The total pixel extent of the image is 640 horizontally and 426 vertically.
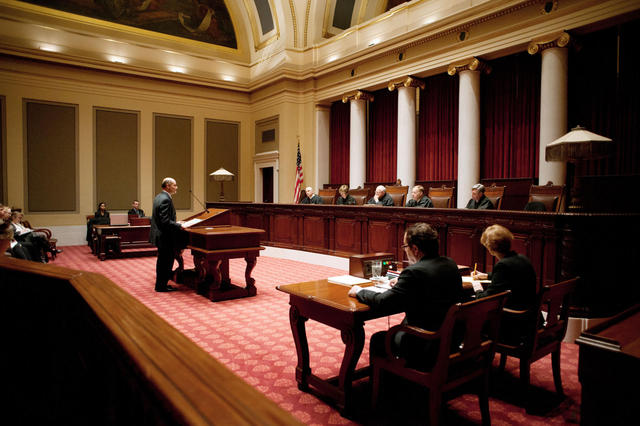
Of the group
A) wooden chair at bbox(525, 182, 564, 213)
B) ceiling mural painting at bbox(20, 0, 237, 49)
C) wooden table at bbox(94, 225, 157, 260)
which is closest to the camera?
wooden chair at bbox(525, 182, 564, 213)

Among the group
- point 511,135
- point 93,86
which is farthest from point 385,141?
point 93,86

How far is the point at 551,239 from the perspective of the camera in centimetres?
445

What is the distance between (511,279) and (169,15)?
13517mm

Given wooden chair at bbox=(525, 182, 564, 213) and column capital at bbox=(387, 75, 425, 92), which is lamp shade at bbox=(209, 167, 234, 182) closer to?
column capital at bbox=(387, 75, 425, 92)

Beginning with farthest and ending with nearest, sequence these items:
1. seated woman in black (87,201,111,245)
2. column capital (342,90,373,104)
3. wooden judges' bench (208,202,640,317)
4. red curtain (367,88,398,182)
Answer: red curtain (367,88,398,182) < column capital (342,90,373,104) < seated woman in black (87,201,111,245) < wooden judges' bench (208,202,640,317)

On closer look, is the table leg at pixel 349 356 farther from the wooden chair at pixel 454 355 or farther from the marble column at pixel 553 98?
the marble column at pixel 553 98

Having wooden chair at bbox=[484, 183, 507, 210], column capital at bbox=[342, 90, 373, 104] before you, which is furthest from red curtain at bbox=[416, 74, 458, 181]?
wooden chair at bbox=[484, 183, 507, 210]

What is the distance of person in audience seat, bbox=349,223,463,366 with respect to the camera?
2289 mm

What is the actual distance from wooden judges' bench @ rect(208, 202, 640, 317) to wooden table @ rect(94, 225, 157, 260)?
477cm

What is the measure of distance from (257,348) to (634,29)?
8.14 m

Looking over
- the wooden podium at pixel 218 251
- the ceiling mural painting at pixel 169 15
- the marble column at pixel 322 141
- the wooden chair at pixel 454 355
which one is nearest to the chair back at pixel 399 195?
the wooden podium at pixel 218 251

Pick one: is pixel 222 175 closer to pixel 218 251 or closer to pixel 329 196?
pixel 329 196

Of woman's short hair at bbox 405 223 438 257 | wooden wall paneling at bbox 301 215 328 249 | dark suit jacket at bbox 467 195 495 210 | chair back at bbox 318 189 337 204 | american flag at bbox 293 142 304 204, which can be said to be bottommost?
wooden wall paneling at bbox 301 215 328 249

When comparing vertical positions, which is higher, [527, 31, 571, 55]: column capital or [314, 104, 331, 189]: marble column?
[527, 31, 571, 55]: column capital
